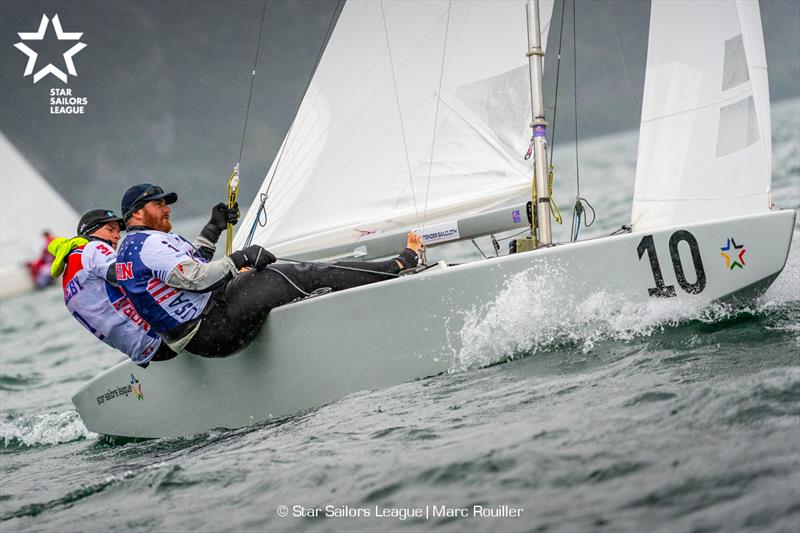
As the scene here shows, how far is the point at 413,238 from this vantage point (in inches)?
147

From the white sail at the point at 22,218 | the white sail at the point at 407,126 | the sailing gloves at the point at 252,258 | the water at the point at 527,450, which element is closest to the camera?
the water at the point at 527,450

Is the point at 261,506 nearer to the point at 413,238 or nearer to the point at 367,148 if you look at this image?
the point at 413,238

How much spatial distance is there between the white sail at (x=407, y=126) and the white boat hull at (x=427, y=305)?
734mm

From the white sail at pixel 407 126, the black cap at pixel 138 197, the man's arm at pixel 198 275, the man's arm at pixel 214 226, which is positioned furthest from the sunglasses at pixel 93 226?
the white sail at pixel 407 126

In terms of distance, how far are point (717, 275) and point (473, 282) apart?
0.82 m

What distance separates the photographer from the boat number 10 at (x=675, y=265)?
10.3 feet

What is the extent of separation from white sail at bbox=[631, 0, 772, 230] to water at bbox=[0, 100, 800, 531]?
1.46 feet

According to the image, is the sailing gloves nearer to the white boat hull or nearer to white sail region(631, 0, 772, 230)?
the white boat hull

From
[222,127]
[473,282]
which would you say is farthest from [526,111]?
[222,127]

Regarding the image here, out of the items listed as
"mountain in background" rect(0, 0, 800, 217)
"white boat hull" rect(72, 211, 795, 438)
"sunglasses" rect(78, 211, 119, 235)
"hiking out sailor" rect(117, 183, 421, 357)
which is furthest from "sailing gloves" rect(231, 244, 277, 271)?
"mountain in background" rect(0, 0, 800, 217)

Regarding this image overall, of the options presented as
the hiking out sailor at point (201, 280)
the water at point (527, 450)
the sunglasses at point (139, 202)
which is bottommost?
the water at point (527, 450)

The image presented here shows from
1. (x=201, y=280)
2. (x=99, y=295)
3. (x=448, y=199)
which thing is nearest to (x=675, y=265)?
(x=448, y=199)

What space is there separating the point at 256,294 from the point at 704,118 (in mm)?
1784

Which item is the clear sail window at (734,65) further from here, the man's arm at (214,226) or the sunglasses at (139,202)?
the sunglasses at (139,202)
